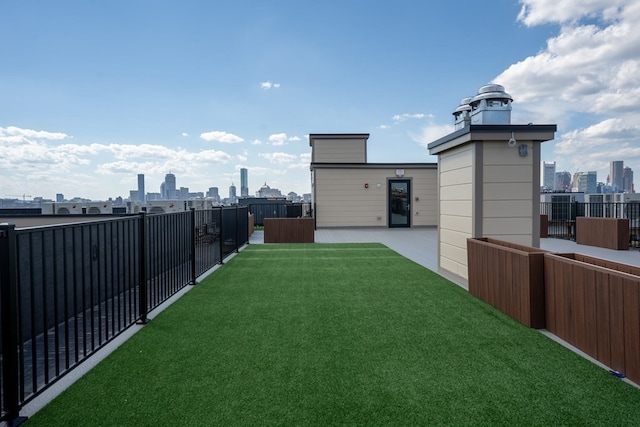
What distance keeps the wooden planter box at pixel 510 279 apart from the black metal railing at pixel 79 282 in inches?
163

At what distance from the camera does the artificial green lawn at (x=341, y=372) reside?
2.29m

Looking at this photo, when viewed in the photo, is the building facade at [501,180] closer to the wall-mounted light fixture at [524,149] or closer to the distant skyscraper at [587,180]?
the wall-mounted light fixture at [524,149]

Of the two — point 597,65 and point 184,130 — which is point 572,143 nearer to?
point 597,65

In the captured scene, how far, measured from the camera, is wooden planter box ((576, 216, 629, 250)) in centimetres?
1020

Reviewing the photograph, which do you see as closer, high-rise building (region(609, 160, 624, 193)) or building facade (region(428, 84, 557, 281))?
building facade (region(428, 84, 557, 281))

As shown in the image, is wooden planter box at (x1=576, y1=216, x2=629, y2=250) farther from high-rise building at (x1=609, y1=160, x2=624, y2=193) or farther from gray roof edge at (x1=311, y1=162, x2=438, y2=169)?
high-rise building at (x1=609, y1=160, x2=624, y2=193)

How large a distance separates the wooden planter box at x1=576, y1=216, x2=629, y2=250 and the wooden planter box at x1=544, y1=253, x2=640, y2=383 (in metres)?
8.49

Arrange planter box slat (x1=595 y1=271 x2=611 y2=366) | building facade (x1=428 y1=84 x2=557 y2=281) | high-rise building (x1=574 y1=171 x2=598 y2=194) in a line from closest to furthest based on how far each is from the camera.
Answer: planter box slat (x1=595 y1=271 x2=611 y2=366), building facade (x1=428 y1=84 x2=557 y2=281), high-rise building (x1=574 y1=171 x2=598 y2=194)

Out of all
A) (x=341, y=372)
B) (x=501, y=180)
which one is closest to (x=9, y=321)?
(x=341, y=372)

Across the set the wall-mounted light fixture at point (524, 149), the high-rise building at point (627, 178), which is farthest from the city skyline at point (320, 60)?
the high-rise building at point (627, 178)

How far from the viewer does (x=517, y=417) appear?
7.39ft

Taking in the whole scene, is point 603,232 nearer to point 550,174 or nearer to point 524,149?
point 524,149

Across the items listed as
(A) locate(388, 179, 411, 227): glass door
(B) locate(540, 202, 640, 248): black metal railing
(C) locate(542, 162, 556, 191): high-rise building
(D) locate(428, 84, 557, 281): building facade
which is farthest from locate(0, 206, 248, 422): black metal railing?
(C) locate(542, 162, 556, 191): high-rise building

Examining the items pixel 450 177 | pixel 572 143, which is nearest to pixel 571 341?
pixel 450 177
